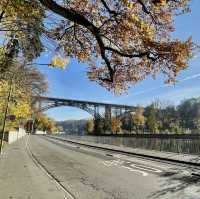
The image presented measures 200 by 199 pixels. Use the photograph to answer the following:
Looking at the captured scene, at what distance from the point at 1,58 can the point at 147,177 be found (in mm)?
7493

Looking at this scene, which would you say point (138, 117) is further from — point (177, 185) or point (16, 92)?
point (177, 185)

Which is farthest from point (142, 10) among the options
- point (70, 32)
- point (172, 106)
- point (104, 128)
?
point (172, 106)

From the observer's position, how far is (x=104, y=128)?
102 m

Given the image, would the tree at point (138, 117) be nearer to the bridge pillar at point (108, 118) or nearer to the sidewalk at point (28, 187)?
the bridge pillar at point (108, 118)

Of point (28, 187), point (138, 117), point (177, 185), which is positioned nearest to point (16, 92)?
point (28, 187)

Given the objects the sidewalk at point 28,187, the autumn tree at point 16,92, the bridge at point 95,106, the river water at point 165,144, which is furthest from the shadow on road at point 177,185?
the bridge at point 95,106

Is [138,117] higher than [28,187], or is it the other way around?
[138,117]

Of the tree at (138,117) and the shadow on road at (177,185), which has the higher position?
the tree at (138,117)

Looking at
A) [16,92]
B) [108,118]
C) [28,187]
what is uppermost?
[108,118]

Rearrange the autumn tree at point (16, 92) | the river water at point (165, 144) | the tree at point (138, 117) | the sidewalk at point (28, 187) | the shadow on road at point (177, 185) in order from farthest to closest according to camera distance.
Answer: the tree at point (138, 117) < the river water at point (165, 144) < the autumn tree at point (16, 92) < the shadow on road at point (177, 185) < the sidewalk at point (28, 187)

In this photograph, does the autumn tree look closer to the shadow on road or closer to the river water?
the river water

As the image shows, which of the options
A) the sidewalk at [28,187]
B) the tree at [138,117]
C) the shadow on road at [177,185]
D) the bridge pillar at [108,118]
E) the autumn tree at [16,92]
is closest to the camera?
the sidewalk at [28,187]

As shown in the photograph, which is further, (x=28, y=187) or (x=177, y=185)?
(x=177, y=185)

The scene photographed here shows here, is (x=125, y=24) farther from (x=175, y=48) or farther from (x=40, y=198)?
(x=40, y=198)
